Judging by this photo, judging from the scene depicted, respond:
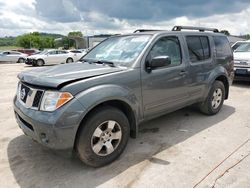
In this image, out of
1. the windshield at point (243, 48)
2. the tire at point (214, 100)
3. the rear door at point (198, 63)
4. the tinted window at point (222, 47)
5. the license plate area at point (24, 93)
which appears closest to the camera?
the license plate area at point (24, 93)

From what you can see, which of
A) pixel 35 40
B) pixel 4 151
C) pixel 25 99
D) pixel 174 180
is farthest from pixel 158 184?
pixel 35 40

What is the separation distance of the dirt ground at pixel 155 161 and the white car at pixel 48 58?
57.6 feet

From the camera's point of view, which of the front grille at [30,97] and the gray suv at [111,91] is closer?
the gray suv at [111,91]

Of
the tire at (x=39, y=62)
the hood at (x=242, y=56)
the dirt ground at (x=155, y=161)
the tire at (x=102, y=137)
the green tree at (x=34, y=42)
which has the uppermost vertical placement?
the green tree at (x=34, y=42)

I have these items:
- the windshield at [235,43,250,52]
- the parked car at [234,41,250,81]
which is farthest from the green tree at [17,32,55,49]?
the parked car at [234,41,250,81]

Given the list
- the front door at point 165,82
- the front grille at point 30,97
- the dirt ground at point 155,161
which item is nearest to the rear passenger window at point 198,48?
the front door at point 165,82

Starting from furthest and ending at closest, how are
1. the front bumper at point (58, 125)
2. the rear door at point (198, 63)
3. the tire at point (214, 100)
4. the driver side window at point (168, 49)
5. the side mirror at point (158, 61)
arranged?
the tire at point (214, 100)
the rear door at point (198, 63)
the driver side window at point (168, 49)
the side mirror at point (158, 61)
the front bumper at point (58, 125)

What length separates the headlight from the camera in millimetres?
2777

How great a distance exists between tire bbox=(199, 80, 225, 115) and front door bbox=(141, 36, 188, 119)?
89 centimetres

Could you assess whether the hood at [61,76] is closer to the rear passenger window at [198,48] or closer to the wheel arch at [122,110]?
the wheel arch at [122,110]

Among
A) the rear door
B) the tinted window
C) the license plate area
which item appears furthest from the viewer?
the tinted window

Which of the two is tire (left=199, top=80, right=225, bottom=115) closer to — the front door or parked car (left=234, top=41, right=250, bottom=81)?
the front door

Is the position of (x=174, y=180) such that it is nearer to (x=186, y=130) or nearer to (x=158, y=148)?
(x=158, y=148)

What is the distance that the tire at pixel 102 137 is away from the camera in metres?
2.98
